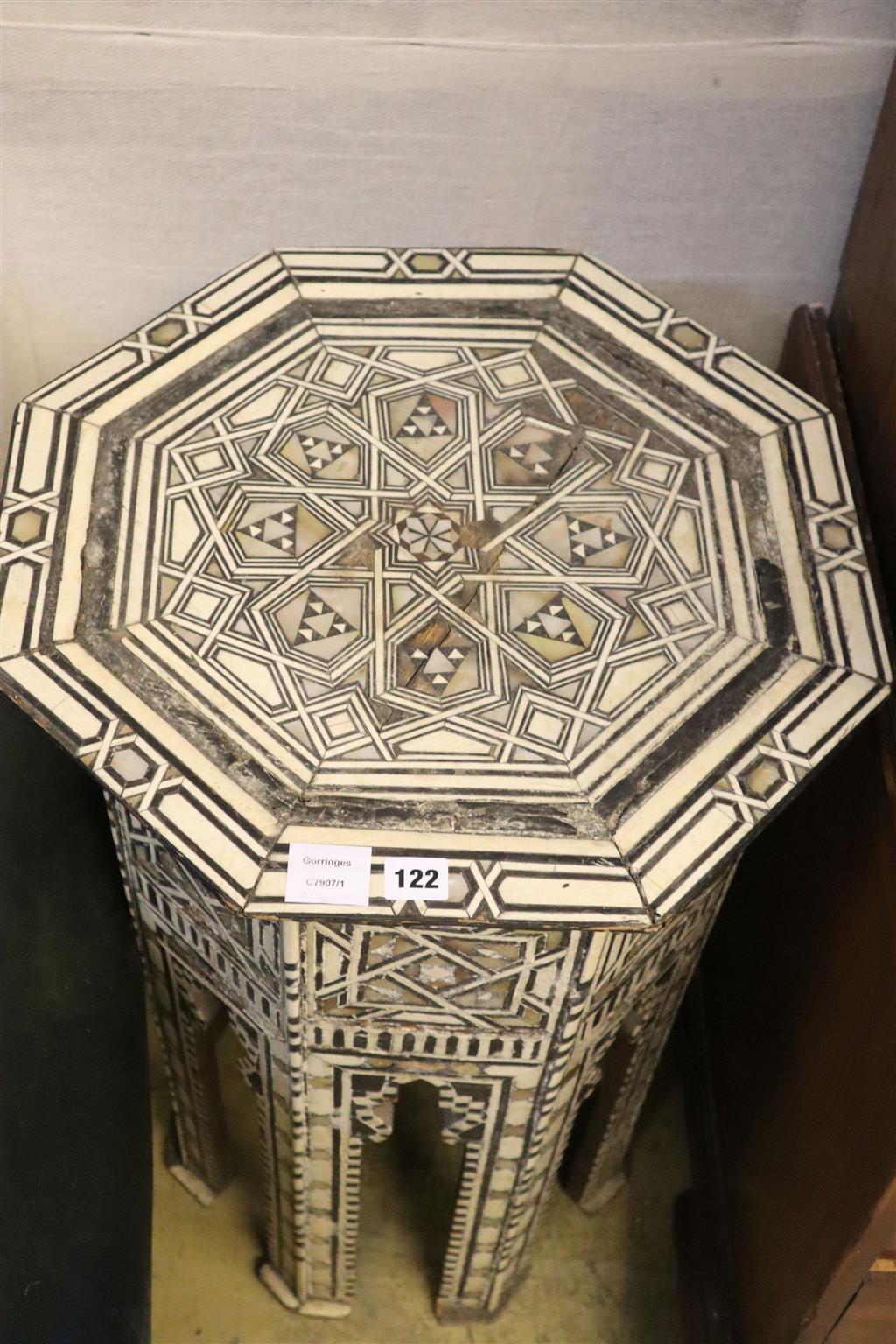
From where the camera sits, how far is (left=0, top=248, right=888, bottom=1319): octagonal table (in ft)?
4.24

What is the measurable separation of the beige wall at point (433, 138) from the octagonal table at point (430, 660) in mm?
244

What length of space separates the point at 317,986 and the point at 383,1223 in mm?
814

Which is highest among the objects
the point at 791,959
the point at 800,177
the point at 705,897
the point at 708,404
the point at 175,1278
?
the point at 800,177

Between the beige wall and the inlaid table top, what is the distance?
24 cm

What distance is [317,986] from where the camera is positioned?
139cm

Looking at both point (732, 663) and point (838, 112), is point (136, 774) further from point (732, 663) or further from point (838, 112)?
point (838, 112)

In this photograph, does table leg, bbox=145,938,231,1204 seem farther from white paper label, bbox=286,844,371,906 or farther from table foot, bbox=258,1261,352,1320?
white paper label, bbox=286,844,371,906

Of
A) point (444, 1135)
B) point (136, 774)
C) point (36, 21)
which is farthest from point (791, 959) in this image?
point (36, 21)

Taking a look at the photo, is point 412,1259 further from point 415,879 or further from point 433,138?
point 433,138

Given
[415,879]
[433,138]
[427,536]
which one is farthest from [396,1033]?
[433,138]

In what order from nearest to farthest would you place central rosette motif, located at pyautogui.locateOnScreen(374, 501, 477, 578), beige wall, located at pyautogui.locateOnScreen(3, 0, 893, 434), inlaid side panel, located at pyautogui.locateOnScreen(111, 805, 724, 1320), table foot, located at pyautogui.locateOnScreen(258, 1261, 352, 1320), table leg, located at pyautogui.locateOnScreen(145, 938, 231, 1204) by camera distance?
inlaid side panel, located at pyautogui.locateOnScreen(111, 805, 724, 1320)
central rosette motif, located at pyautogui.locateOnScreen(374, 501, 477, 578)
table leg, located at pyautogui.locateOnScreen(145, 938, 231, 1204)
beige wall, located at pyautogui.locateOnScreen(3, 0, 893, 434)
table foot, located at pyautogui.locateOnScreen(258, 1261, 352, 1320)

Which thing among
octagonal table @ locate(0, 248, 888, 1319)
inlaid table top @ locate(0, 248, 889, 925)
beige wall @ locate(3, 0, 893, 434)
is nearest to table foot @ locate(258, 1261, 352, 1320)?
octagonal table @ locate(0, 248, 888, 1319)

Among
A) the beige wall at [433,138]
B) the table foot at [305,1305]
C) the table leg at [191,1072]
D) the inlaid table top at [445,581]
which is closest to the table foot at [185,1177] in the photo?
the table leg at [191,1072]

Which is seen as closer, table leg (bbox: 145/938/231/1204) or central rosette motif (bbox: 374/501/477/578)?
central rosette motif (bbox: 374/501/477/578)
